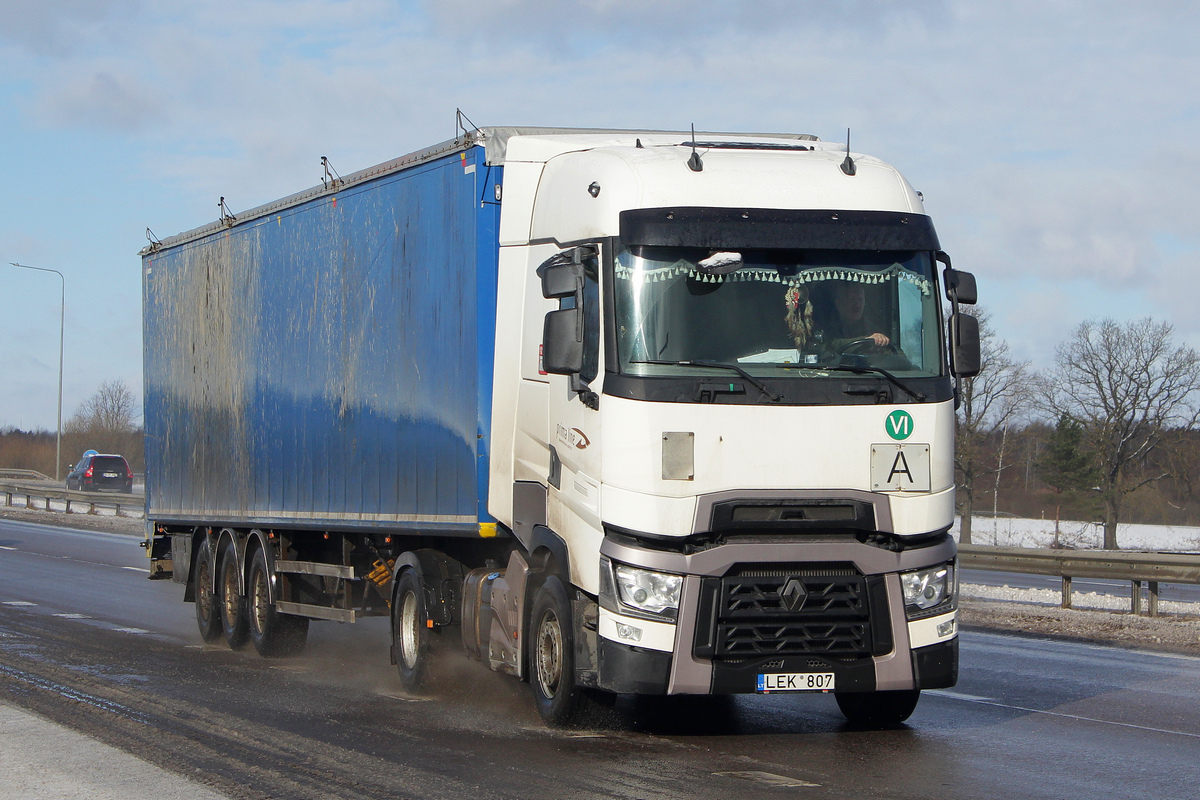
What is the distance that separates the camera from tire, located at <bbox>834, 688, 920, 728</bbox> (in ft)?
29.0

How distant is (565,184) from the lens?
9.12 meters

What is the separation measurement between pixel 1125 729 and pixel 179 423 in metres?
11.5

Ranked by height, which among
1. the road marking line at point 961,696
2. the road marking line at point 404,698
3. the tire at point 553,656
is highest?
the tire at point 553,656

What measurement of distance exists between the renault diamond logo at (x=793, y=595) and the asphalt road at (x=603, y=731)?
0.86 meters

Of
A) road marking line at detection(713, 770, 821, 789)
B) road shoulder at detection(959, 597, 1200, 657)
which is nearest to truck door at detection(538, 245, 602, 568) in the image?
road marking line at detection(713, 770, 821, 789)

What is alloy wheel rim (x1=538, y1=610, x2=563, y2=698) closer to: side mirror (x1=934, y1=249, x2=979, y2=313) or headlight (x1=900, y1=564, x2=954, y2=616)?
headlight (x1=900, y1=564, x2=954, y2=616)

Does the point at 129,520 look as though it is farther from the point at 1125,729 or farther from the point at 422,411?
the point at 1125,729

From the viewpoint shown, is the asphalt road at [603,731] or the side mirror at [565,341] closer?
the asphalt road at [603,731]

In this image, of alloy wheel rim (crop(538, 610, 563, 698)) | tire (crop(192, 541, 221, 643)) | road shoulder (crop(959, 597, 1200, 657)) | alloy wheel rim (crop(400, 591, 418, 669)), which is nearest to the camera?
alloy wheel rim (crop(538, 610, 563, 698))

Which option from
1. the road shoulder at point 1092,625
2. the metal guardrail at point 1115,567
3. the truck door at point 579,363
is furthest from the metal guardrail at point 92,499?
the truck door at point 579,363

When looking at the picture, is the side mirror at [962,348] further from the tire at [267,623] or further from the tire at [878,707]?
the tire at [267,623]

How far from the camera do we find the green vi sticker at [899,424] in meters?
8.00

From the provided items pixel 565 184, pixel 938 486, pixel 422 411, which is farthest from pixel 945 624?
pixel 422 411

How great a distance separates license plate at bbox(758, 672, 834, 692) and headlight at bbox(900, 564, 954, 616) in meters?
0.64
